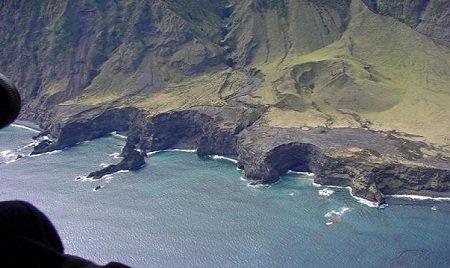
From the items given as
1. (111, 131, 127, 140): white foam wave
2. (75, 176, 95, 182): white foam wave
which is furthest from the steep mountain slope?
(75, 176, 95, 182): white foam wave

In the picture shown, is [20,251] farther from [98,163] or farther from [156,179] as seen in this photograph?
[98,163]

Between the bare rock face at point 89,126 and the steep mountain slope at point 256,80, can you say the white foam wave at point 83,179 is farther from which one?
the bare rock face at point 89,126

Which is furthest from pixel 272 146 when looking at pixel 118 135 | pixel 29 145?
pixel 29 145

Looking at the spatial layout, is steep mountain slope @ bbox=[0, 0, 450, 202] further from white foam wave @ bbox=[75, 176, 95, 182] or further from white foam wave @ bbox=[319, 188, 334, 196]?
white foam wave @ bbox=[75, 176, 95, 182]


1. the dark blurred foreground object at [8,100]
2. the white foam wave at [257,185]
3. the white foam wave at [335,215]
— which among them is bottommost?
the white foam wave at [257,185]

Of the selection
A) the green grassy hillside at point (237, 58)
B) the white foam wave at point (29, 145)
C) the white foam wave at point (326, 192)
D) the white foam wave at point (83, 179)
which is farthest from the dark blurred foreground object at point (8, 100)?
the white foam wave at point (29, 145)
